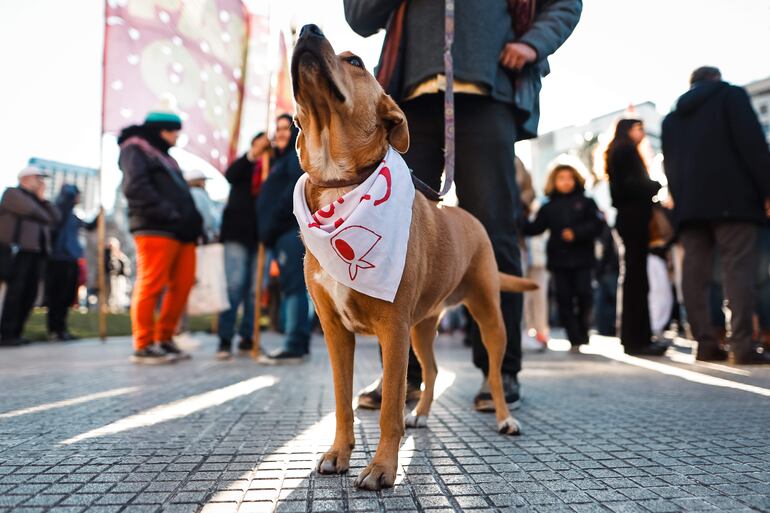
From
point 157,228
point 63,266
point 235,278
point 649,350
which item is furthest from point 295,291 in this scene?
point 63,266

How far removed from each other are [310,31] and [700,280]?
15.5 ft

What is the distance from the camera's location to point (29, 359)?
18.0 ft

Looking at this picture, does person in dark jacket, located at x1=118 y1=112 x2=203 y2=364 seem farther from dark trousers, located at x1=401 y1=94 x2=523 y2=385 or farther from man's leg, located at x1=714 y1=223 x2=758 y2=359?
man's leg, located at x1=714 y1=223 x2=758 y2=359

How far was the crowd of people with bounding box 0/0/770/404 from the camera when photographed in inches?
115

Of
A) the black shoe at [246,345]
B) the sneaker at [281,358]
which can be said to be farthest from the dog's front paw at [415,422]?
the black shoe at [246,345]

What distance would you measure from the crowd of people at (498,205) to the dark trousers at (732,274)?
12mm

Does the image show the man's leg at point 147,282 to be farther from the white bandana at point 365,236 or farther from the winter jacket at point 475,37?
the white bandana at point 365,236

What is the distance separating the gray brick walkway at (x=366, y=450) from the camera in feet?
4.87

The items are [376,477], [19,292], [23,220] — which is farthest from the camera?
[23,220]

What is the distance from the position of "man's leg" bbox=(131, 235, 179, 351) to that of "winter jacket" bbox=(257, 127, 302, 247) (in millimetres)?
974

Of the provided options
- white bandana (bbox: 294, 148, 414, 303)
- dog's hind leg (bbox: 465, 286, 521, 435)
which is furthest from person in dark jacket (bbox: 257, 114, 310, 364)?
white bandana (bbox: 294, 148, 414, 303)

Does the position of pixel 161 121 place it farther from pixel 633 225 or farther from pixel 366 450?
pixel 633 225

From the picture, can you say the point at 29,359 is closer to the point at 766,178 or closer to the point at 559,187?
the point at 559,187

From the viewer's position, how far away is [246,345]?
6.25m
